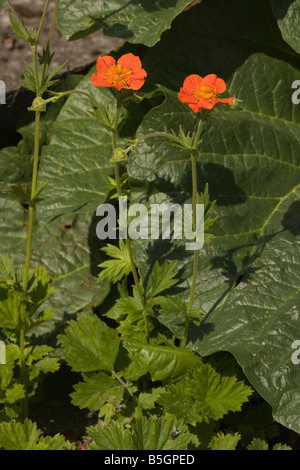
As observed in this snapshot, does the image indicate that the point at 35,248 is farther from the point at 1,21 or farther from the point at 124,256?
the point at 1,21

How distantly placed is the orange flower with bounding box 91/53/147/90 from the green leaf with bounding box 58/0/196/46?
45 cm

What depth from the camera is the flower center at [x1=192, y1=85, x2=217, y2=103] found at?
204cm

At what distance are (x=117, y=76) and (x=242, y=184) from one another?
794mm

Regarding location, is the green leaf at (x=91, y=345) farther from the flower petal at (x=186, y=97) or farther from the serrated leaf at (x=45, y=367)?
the flower petal at (x=186, y=97)

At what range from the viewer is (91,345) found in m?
2.43

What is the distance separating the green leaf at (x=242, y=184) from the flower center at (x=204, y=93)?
0.54m

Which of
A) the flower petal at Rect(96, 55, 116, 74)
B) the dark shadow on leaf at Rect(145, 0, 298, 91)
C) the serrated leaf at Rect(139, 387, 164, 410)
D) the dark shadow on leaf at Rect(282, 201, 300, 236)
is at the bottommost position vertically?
the serrated leaf at Rect(139, 387, 164, 410)

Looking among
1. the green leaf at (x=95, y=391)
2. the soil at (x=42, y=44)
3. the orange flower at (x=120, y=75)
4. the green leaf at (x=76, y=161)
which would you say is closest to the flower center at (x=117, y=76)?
the orange flower at (x=120, y=75)

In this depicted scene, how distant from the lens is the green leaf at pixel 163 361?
2.38 m

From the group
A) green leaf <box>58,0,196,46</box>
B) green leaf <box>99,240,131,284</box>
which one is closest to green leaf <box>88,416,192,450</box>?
green leaf <box>99,240,131,284</box>

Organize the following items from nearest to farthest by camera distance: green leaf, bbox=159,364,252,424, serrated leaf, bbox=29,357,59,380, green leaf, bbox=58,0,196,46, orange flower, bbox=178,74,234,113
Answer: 1. orange flower, bbox=178,74,234,113
2. green leaf, bbox=159,364,252,424
3. serrated leaf, bbox=29,357,59,380
4. green leaf, bbox=58,0,196,46

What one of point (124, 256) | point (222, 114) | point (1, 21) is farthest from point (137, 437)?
point (1, 21)

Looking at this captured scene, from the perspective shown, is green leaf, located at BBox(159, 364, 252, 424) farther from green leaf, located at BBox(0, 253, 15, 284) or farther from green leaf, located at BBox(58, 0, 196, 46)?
green leaf, located at BBox(58, 0, 196, 46)

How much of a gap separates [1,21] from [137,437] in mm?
2427
